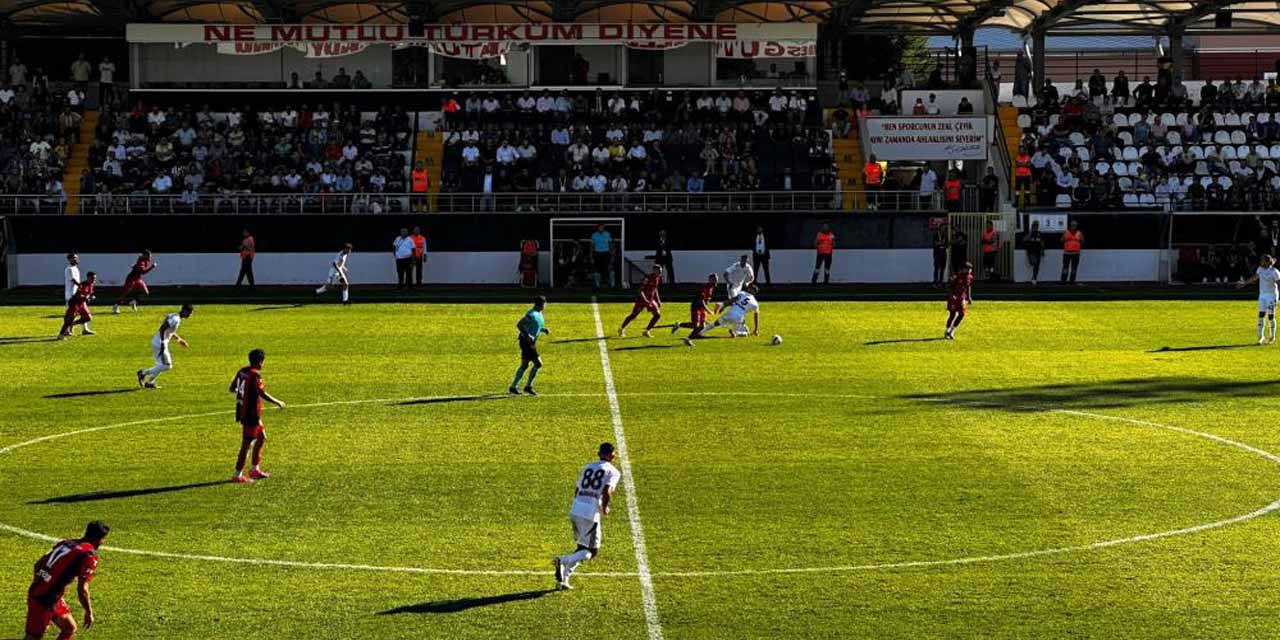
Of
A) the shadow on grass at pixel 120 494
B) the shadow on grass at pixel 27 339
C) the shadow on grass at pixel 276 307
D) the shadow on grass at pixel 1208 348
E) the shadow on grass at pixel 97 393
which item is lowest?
the shadow on grass at pixel 120 494

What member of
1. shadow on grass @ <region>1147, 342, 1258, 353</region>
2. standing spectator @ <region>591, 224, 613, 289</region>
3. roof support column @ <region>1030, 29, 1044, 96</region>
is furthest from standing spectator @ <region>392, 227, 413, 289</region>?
roof support column @ <region>1030, 29, 1044, 96</region>

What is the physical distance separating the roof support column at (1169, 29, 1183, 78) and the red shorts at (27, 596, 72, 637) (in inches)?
2179

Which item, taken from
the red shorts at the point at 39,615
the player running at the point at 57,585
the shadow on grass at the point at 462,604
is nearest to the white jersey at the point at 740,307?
the shadow on grass at the point at 462,604

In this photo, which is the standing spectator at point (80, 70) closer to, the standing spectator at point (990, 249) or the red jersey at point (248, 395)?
the standing spectator at point (990, 249)

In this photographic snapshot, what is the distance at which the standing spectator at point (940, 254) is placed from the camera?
50781mm

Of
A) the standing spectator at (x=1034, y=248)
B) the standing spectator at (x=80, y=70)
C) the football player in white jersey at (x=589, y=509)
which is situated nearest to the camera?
the football player in white jersey at (x=589, y=509)

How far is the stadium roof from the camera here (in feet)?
197

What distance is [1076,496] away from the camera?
71.9ft

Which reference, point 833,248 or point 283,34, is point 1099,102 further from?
point 283,34

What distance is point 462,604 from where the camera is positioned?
674 inches

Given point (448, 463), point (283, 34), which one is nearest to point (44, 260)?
point (283, 34)

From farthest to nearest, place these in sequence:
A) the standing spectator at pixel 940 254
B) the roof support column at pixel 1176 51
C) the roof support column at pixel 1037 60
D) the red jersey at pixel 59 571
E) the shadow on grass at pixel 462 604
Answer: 1. the roof support column at pixel 1176 51
2. the roof support column at pixel 1037 60
3. the standing spectator at pixel 940 254
4. the shadow on grass at pixel 462 604
5. the red jersey at pixel 59 571

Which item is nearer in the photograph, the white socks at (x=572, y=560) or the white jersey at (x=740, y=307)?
the white socks at (x=572, y=560)

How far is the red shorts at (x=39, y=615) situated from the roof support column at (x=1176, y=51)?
5536 centimetres
